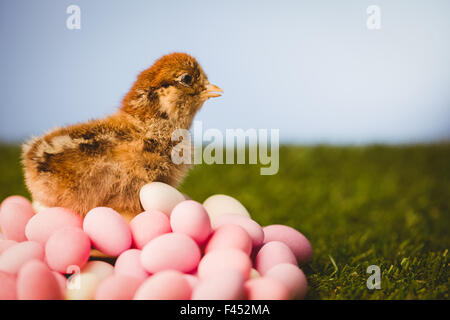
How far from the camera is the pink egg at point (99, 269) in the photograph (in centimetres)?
109

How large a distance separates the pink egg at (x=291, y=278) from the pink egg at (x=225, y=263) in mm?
66

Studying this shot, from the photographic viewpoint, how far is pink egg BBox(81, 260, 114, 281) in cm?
109

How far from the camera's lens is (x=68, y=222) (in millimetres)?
1189

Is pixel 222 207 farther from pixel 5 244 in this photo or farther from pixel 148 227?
pixel 5 244

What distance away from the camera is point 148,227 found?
3.74ft

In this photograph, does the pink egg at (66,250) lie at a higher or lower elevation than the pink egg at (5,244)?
higher

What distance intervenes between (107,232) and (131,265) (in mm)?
119

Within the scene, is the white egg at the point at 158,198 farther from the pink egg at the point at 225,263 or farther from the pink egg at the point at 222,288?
the pink egg at the point at 222,288

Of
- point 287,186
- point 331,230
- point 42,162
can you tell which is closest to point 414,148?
point 287,186

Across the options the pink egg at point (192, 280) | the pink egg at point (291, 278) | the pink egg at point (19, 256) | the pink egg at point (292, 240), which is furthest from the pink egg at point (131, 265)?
the pink egg at point (292, 240)

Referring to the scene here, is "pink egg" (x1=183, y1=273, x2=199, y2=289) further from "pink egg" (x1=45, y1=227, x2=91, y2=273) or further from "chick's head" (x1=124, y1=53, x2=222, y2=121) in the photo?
"chick's head" (x1=124, y1=53, x2=222, y2=121)

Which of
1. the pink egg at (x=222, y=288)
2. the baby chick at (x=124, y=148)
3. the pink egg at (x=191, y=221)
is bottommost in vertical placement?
the pink egg at (x=222, y=288)

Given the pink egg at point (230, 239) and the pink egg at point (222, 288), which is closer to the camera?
the pink egg at point (222, 288)

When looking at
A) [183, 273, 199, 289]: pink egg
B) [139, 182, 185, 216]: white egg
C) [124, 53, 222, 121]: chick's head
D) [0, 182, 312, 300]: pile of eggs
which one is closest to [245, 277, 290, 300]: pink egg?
[0, 182, 312, 300]: pile of eggs
